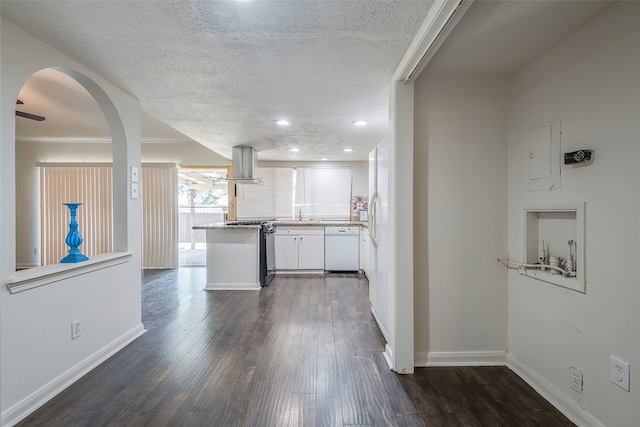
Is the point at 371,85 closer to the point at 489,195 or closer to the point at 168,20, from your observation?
the point at 489,195

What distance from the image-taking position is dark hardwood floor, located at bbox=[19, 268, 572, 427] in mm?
1562

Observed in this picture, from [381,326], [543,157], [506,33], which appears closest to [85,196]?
[381,326]

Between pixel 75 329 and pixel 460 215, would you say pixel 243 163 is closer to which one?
pixel 75 329

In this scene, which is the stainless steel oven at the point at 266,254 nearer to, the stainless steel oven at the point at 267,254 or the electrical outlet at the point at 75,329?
the stainless steel oven at the point at 267,254

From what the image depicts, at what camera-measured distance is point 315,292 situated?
397cm

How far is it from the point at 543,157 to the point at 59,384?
338 cm

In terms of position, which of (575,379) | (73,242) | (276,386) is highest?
(73,242)

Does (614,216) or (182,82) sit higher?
(182,82)

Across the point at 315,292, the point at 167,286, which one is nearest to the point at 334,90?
the point at 315,292

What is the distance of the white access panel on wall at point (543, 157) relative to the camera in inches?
66.7

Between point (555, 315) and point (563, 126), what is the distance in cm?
112

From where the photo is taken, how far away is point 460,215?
6.94ft

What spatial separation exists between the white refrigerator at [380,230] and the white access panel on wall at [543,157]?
3.08ft

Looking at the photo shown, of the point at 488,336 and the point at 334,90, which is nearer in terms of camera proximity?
the point at 488,336
